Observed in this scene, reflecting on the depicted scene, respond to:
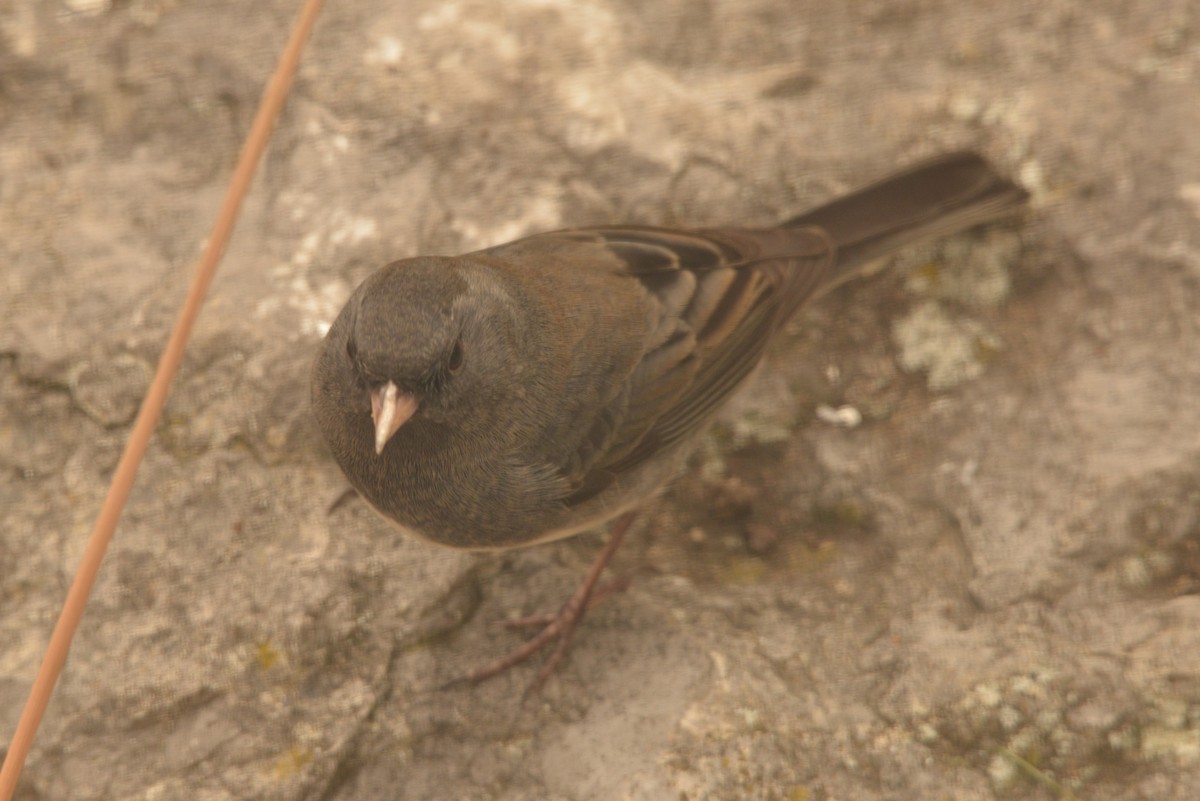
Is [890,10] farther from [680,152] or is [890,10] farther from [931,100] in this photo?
[680,152]

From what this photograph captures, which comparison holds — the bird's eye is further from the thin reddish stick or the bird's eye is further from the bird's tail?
the bird's tail

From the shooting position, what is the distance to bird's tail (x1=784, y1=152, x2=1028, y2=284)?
14.1 feet

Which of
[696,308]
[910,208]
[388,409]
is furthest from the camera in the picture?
[910,208]

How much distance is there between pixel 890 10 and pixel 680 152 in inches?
44.9

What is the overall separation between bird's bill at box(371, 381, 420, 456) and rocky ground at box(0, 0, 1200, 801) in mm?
861

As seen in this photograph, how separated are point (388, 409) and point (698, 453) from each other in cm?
153

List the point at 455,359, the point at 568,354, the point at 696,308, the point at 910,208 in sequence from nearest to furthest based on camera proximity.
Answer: the point at 455,359 < the point at 568,354 < the point at 696,308 < the point at 910,208

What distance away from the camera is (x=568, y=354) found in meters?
3.79

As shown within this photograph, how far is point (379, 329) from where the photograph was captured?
3.19 m

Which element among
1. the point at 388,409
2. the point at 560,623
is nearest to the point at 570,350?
the point at 388,409

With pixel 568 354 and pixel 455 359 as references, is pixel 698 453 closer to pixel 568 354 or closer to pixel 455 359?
pixel 568 354

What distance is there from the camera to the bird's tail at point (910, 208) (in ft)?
14.1

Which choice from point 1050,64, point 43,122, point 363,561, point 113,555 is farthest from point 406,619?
point 1050,64

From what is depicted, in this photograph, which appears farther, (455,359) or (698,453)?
(698,453)
